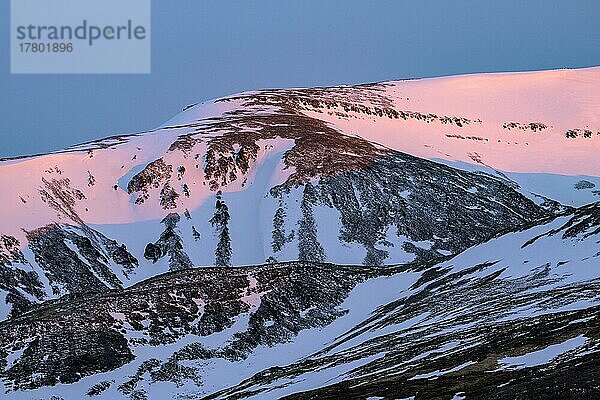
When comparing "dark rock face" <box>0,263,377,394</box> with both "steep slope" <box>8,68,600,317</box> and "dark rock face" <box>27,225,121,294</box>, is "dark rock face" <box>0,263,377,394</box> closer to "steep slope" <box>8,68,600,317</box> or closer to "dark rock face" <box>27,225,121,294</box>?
"steep slope" <box>8,68,600,317</box>

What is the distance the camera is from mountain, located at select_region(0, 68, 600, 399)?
40.2 meters

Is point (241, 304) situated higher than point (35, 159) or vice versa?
point (35, 159)

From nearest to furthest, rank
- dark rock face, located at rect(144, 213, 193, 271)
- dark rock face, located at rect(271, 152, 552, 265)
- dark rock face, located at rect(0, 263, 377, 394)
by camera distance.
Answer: dark rock face, located at rect(0, 263, 377, 394) → dark rock face, located at rect(144, 213, 193, 271) → dark rock face, located at rect(271, 152, 552, 265)

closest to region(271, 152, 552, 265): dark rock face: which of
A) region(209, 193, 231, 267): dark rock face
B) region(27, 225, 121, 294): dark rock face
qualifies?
region(209, 193, 231, 267): dark rock face

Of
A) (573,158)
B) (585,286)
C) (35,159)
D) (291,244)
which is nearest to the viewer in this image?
(585,286)

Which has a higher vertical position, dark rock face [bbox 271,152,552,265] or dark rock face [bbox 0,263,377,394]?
dark rock face [bbox 271,152,552,265]

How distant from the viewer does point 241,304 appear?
221 feet

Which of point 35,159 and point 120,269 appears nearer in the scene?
point 120,269

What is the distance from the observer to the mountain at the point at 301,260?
40.2 m

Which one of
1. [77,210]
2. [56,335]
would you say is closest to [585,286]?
[56,335]

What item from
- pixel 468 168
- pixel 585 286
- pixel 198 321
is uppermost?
pixel 468 168

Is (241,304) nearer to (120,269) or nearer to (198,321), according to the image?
(198,321)

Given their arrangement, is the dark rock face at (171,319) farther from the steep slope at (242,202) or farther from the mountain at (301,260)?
the steep slope at (242,202)

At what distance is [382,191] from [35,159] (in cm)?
6008
